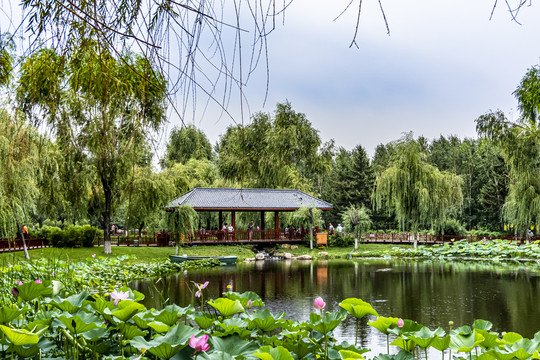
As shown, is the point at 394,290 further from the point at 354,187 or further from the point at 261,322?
the point at 354,187

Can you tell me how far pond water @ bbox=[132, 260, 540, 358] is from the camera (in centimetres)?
664

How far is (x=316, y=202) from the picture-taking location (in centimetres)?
2261

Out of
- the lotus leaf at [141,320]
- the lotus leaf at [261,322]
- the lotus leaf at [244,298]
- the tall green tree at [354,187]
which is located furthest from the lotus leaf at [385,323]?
the tall green tree at [354,187]

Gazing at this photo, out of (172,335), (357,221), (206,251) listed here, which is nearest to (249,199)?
(206,251)

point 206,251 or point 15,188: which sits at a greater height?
point 15,188

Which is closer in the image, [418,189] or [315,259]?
[315,259]

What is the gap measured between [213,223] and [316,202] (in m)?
10.0

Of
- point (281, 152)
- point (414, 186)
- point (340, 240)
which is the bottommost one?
point (340, 240)

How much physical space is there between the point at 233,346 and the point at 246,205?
1950 centimetres

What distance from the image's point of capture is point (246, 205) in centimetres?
2125

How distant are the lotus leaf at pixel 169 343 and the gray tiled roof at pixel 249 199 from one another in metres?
18.3

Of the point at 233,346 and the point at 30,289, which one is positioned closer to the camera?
the point at 233,346

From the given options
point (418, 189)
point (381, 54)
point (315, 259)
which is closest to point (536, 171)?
point (418, 189)

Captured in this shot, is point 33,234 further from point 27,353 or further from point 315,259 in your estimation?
point 27,353
